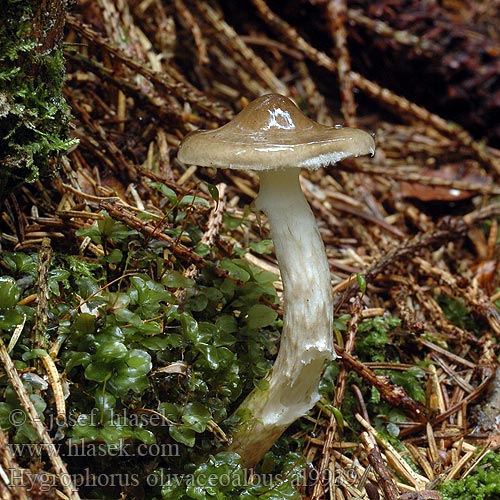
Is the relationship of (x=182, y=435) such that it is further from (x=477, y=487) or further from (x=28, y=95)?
(x=28, y=95)

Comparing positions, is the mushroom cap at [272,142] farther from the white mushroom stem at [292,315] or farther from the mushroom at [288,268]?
the white mushroom stem at [292,315]

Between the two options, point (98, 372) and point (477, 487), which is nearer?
point (98, 372)

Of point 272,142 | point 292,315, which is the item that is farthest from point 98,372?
point 272,142

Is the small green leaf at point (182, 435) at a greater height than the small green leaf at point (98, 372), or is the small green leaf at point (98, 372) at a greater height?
the small green leaf at point (98, 372)

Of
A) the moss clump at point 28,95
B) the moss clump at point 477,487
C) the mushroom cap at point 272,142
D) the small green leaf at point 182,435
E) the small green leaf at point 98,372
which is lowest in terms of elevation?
the moss clump at point 477,487

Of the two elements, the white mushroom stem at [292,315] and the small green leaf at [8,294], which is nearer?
the small green leaf at [8,294]

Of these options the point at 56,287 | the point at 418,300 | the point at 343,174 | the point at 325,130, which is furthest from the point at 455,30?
the point at 56,287

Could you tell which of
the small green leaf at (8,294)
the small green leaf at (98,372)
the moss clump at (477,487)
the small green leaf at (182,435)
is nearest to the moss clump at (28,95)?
the small green leaf at (8,294)
